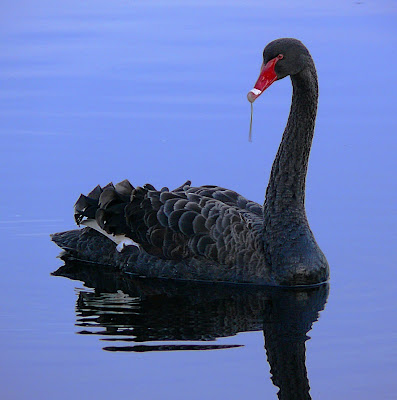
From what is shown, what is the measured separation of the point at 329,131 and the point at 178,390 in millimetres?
4999

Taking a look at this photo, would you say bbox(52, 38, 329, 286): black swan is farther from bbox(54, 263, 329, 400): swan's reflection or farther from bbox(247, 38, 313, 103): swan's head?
bbox(54, 263, 329, 400): swan's reflection

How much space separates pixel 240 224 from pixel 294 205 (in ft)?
1.17

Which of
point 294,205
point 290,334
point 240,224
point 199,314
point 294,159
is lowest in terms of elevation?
point 290,334

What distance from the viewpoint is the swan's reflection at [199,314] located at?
18.2 ft

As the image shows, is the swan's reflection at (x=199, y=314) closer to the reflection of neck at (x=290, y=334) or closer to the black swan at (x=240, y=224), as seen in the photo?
the reflection of neck at (x=290, y=334)

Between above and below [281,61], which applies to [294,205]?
below

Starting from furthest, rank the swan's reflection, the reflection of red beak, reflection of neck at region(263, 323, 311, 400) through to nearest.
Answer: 1. the reflection of red beak
2. the swan's reflection
3. reflection of neck at region(263, 323, 311, 400)

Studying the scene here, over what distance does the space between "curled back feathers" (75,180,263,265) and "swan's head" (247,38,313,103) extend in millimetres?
863

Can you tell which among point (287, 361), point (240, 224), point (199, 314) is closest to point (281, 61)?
point (240, 224)

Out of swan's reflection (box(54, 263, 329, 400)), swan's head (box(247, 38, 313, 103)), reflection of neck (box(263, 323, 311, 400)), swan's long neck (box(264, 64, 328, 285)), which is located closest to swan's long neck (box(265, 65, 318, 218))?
swan's long neck (box(264, 64, 328, 285))

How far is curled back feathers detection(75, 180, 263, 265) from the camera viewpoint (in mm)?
6941

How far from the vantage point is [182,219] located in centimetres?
702

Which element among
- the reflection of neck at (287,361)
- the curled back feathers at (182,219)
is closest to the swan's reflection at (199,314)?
the reflection of neck at (287,361)

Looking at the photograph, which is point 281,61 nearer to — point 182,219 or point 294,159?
point 294,159
